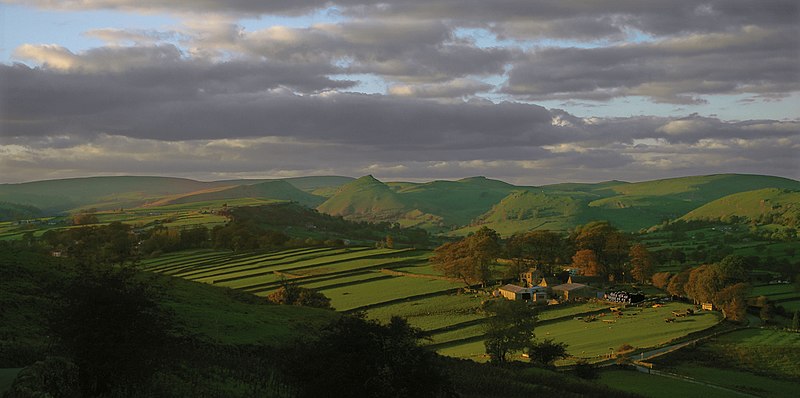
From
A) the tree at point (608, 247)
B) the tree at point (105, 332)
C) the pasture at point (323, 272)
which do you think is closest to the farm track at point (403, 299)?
the pasture at point (323, 272)

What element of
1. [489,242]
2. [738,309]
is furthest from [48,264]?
[738,309]

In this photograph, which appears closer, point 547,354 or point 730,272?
point 547,354

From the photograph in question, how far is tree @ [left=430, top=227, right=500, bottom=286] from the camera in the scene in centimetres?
11456

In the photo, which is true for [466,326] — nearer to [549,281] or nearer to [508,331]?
[508,331]

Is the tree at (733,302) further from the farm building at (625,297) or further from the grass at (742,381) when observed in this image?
the grass at (742,381)

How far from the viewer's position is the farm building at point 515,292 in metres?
104

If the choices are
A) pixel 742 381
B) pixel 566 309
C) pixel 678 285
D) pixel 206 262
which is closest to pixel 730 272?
pixel 678 285

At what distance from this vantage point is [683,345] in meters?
75.1

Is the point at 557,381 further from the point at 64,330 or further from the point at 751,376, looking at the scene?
the point at 64,330

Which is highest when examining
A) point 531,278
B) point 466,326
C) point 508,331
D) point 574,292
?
point 508,331

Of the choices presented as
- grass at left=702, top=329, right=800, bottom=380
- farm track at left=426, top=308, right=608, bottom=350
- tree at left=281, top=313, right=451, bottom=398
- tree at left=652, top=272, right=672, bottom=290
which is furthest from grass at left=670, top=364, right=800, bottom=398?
tree at left=652, top=272, right=672, bottom=290

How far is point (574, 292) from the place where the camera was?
11062cm

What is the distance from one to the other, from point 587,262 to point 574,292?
18.0 m

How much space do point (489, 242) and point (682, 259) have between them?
6151cm
